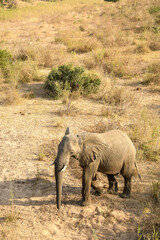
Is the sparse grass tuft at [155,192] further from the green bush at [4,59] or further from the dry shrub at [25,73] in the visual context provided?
the green bush at [4,59]

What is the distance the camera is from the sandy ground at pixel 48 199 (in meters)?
3.27

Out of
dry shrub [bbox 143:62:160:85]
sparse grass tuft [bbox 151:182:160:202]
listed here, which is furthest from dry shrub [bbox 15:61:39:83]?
sparse grass tuft [bbox 151:182:160:202]

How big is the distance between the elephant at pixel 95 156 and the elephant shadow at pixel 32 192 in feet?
1.34

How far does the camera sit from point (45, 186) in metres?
4.11

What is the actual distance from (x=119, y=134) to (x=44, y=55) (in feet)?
25.6

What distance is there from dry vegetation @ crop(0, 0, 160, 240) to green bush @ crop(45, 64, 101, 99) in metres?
0.23

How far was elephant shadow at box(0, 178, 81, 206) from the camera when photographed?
3777 millimetres

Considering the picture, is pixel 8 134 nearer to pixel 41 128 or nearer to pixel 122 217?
pixel 41 128

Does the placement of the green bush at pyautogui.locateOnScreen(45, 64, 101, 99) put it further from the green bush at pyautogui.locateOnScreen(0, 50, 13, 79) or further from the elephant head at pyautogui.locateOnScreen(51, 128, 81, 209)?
the elephant head at pyautogui.locateOnScreen(51, 128, 81, 209)

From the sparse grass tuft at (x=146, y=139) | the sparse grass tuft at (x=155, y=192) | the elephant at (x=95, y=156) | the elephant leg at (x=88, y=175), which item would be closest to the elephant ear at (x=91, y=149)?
the elephant at (x=95, y=156)

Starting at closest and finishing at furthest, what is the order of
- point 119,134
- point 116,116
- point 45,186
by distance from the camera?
point 119,134 → point 45,186 → point 116,116

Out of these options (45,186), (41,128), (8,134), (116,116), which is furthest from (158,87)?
(45,186)

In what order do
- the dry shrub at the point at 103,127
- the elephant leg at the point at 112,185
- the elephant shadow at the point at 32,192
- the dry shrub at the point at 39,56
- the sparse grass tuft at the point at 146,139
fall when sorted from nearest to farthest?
1. the elephant shadow at the point at 32,192
2. the elephant leg at the point at 112,185
3. the sparse grass tuft at the point at 146,139
4. the dry shrub at the point at 103,127
5. the dry shrub at the point at 39,56

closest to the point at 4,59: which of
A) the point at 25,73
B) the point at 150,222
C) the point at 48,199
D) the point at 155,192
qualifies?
the point at 25,73
